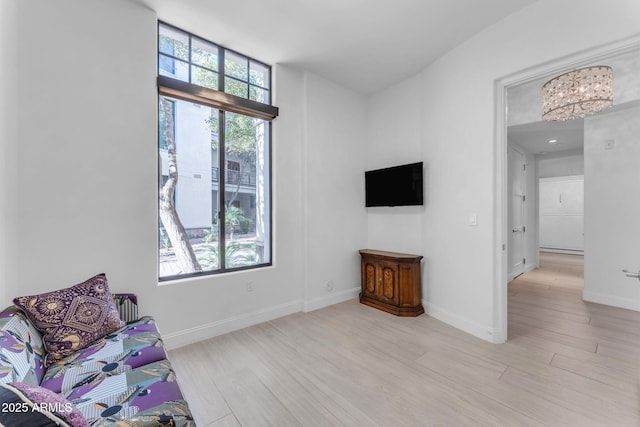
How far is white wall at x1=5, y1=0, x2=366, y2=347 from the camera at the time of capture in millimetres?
1909

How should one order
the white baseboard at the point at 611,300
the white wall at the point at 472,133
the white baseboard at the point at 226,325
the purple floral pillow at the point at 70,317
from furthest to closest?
the white baseboard at the point at 611,300, the white baseboard at the point at 226,325, the white wall at the point at 472,133, the purple floral pillow at the point at 70,317

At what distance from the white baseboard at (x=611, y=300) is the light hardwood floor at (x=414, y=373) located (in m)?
0.25

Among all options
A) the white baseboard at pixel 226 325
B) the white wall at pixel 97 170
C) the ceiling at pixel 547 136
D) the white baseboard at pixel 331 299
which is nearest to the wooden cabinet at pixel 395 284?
the white baseboard at pixel 331 299

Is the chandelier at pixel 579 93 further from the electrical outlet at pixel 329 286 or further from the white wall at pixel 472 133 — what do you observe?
the electrical outlet at pixel 329 286

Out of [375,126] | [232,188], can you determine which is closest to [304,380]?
[232,188]

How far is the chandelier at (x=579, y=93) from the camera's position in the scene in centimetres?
261

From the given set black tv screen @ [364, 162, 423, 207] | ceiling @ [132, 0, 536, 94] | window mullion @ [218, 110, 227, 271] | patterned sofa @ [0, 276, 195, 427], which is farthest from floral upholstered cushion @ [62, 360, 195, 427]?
black tv screen @ [364, 162, 423, 207]

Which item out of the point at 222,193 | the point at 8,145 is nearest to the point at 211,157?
the point at 222,193

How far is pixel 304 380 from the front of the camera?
6.59 feet

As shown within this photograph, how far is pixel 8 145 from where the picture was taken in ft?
5.96

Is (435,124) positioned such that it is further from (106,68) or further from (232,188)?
(106,68)

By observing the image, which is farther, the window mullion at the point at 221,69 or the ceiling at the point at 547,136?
the ceiling at the point at 547,136

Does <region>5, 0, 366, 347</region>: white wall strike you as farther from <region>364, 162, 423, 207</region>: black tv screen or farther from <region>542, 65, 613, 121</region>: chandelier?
<region>542, 65, 613, 121</region>: chandelier

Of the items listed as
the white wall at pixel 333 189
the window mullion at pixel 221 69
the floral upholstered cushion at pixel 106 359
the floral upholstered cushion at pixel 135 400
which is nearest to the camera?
the floral upholstered cushion at pixel 135 400
